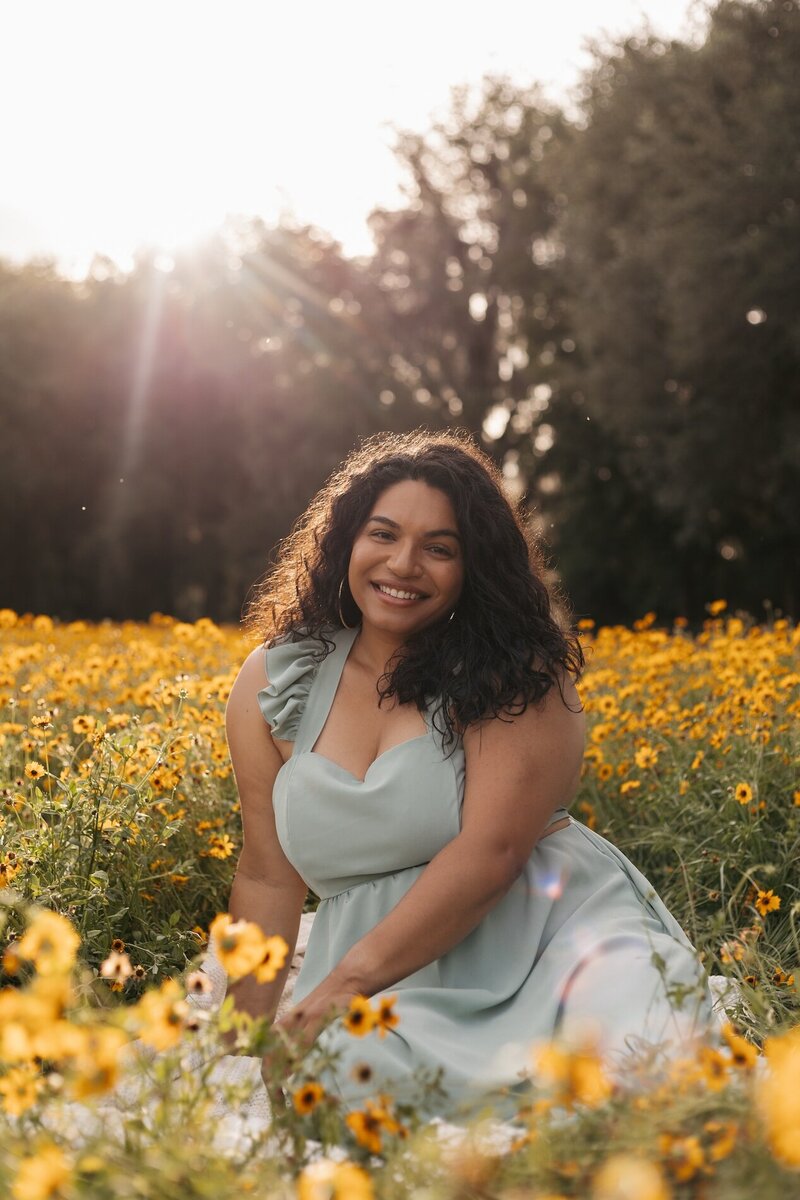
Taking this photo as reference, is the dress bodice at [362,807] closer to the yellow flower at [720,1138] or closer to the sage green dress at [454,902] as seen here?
the sage green dress at [454,902]

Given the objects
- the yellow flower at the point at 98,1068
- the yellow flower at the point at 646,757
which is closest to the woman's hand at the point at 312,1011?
the yellow flower at the point at 98,1068

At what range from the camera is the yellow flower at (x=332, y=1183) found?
1.17 metres

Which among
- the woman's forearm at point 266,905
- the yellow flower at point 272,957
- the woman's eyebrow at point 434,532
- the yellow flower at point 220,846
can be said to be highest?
the woman's eyebrow at point 434,532

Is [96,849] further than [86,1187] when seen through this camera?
Yes

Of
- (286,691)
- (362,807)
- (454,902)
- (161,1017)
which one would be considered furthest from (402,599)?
(161,1017)

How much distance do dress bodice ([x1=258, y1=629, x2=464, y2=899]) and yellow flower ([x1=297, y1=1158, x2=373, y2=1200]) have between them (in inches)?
45.6

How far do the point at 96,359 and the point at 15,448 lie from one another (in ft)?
7.01

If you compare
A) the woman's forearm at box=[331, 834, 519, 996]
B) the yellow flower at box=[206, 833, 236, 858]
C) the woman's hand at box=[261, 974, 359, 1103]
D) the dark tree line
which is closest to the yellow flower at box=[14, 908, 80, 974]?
the woman's hand at box=[261, 974, 359, 1103]

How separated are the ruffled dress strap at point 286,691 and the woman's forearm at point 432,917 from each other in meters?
0.55

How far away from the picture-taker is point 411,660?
277 cm

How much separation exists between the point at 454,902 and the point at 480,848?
126 mm

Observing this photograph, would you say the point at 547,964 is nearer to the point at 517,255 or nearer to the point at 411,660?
the point at 411,660

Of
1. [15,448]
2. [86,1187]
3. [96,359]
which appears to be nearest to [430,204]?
[96,359]

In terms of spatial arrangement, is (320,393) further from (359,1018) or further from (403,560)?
(359,1018)
